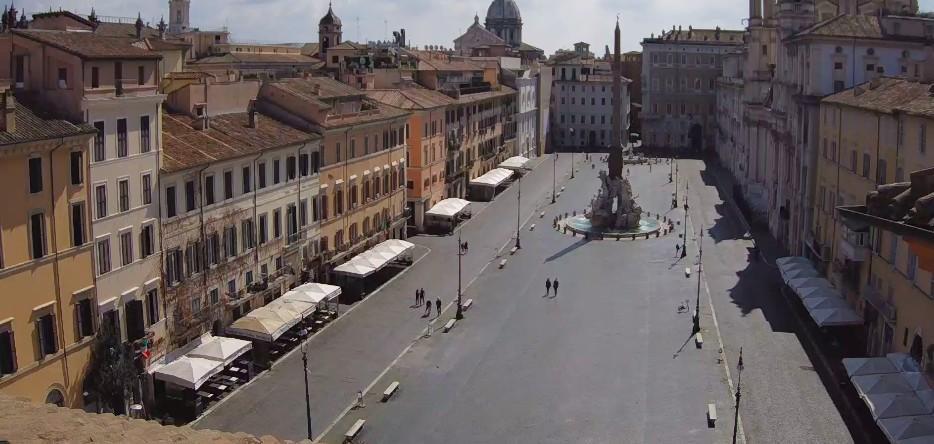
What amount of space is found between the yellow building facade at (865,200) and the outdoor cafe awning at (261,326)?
22.8 meters

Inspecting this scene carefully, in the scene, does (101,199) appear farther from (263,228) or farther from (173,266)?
(263,228)

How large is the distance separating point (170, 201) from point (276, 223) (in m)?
9.50

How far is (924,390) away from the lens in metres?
33.2

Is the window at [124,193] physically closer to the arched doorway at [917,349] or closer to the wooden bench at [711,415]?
the wooden bench at [711,415]

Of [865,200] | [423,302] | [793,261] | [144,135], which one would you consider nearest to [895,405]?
[865,200]

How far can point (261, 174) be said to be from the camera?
1829 inches

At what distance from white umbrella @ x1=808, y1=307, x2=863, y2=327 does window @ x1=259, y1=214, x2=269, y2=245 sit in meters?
25.3

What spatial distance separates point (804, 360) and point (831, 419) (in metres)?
7.26

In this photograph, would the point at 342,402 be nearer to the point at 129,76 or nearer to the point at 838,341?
the point at 129,76

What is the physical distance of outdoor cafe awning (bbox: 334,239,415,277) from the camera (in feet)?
174

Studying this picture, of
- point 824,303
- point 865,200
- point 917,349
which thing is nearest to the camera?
point 865,200

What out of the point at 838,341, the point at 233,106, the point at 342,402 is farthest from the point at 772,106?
the point at 342,402

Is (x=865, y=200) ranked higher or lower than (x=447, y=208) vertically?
higher

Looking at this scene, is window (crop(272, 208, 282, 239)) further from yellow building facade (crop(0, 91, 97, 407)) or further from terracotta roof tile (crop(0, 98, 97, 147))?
terracotta roof tile (crop(0, 98, 97, 147))
